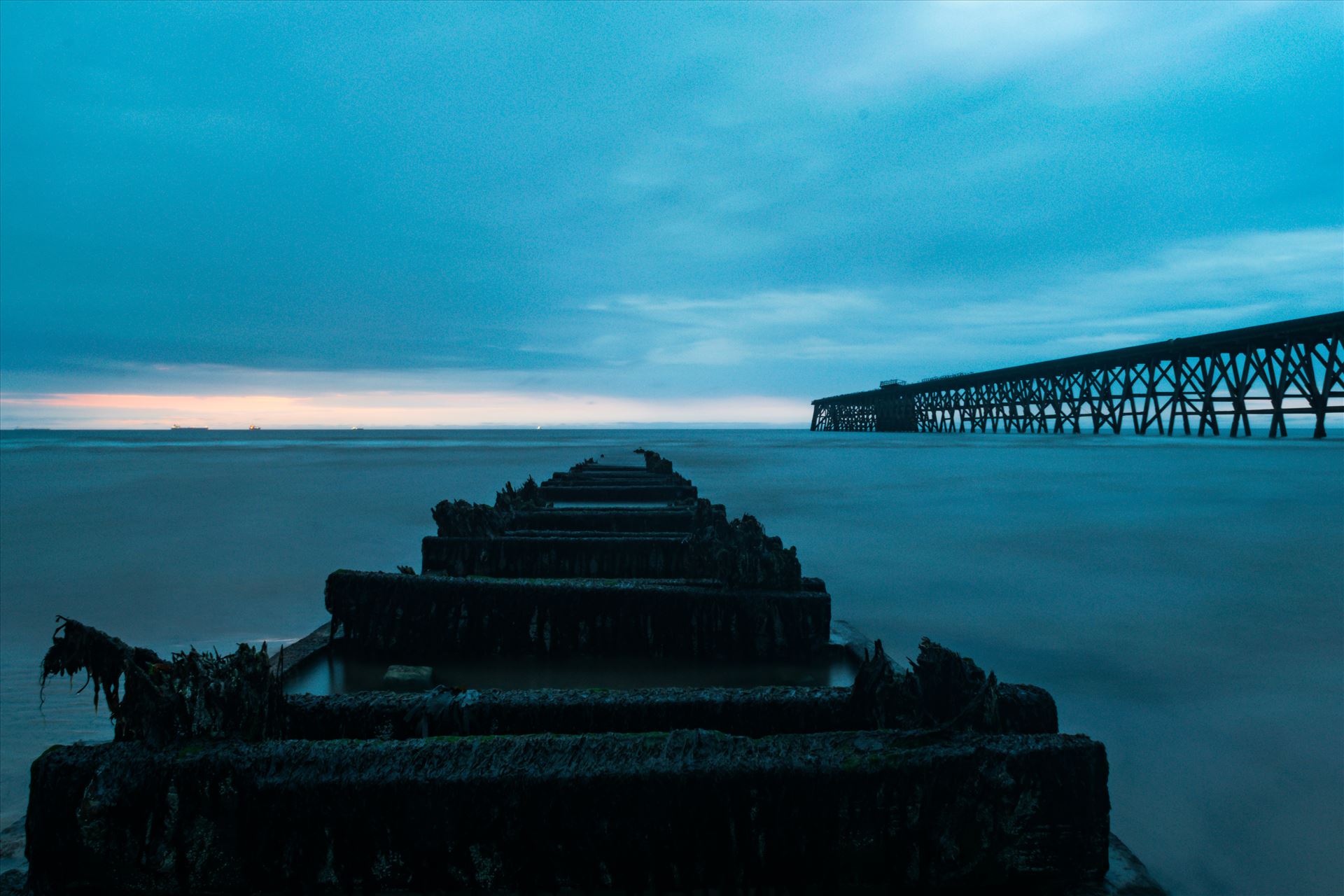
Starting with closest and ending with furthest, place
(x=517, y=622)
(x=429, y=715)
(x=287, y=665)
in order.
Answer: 1. (x=429, y=715)
2. (x=287, y=665)
3. (x=517, y=622)

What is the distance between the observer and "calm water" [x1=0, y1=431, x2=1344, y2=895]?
3318 mm

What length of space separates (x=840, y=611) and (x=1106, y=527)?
8.13 m

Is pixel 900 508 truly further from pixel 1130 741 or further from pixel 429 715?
pixel 429 715

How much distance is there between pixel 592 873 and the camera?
6.09ft

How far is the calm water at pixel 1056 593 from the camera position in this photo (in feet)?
10.9

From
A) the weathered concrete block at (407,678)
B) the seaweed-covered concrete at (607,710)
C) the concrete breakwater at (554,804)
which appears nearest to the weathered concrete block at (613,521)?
the weathered concrete block at (407,678)

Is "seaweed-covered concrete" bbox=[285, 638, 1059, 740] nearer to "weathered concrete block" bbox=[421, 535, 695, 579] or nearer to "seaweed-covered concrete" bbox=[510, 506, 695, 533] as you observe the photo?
"weathered concrete block" bbox=[421, 535, 695, 579]

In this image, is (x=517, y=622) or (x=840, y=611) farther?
(x=840, y=611)

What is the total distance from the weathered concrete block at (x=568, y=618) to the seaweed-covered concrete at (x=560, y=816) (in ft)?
6.16

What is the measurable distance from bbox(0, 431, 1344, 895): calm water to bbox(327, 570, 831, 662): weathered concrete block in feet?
4.91

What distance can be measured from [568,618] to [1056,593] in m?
6.15

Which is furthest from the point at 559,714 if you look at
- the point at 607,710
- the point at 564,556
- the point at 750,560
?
the point at 564,556

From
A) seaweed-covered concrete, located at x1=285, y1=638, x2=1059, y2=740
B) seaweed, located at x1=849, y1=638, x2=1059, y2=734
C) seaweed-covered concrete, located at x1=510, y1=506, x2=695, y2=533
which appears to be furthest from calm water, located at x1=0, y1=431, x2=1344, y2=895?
seaweed-covered concrete, located at x1=510, y1=506, x2=695, y2=533

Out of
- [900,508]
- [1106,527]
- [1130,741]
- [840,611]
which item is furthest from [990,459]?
[1130,741]
